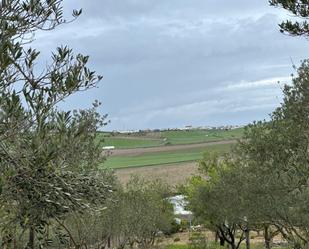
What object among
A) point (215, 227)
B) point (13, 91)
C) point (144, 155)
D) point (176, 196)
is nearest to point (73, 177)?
point (13, 91)

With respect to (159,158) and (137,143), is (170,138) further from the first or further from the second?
(159,158)

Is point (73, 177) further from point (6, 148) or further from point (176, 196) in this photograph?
point (176, 196)

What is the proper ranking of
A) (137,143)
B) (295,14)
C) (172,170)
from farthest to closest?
(137,143), (172,170), (295,14)

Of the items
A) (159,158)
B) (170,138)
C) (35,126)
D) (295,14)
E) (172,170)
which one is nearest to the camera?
(35,126)

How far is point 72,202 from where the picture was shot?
15.5 feet

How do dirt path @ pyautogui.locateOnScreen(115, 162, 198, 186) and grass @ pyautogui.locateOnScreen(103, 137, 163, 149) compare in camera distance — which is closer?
dirt path @ pyautogui.locateOnScreen(115, 162, 198, 186)

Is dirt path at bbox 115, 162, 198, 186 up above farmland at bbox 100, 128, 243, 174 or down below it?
below

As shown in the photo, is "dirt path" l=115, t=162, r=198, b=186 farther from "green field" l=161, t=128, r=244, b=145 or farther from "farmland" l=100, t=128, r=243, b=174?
"green field" l=161, t=128, r=244, b=145

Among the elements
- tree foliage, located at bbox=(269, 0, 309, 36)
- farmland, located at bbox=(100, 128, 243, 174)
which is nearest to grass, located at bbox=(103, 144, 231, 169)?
farmland, located at bbox=(100, 128, 243, 174)

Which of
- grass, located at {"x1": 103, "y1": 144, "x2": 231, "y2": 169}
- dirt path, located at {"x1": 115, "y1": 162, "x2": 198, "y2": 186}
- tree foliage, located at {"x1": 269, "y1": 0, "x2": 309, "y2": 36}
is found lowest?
dirt path, located at {"x1": 115, "y1": 162, "x2": 198, "y2": 186}

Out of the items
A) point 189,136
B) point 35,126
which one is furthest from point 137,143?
point 35,126

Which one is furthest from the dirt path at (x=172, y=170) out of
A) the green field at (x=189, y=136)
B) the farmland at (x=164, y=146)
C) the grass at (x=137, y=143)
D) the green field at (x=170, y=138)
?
the green field at (x=189, y=136)

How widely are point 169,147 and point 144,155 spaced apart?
552 inches

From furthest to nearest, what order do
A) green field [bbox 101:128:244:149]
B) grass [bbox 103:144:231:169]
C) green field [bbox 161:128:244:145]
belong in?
green field [bbox 161:128:244:145]
green field [bbox 101:128:244:149]
grass [bbox 103:144:231:169]
